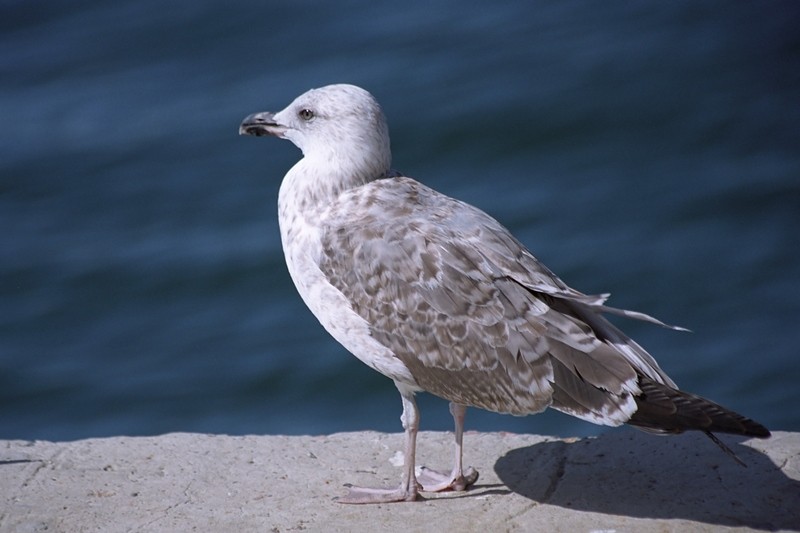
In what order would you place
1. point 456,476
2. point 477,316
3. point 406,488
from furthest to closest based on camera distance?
point 456,476
point 406,488
point 477,316

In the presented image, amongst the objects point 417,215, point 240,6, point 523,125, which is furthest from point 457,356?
point 240,6

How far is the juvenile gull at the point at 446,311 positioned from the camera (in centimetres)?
493

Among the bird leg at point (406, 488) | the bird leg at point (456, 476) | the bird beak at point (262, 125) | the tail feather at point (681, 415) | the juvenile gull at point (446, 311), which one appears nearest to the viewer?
the tail feather at point (681, 415)

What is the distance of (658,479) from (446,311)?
48.5 inches

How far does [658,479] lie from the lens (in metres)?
5.41

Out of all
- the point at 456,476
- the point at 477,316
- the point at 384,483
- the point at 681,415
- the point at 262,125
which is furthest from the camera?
the point at 262,125

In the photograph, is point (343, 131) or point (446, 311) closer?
point (446, 311)

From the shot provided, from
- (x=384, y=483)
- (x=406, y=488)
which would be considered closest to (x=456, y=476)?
(x=406, y=488)

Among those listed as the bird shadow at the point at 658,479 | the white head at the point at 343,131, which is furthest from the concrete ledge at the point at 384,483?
the white head at the point at 343,131

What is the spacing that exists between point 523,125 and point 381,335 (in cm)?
677

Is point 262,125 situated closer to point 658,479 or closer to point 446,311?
point 446,311

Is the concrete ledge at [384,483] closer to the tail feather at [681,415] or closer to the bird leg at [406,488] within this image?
the bird leg at [406,488]

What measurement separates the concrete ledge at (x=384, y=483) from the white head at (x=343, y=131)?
4.58 feet

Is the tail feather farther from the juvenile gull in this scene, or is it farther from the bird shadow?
the bird shadow
